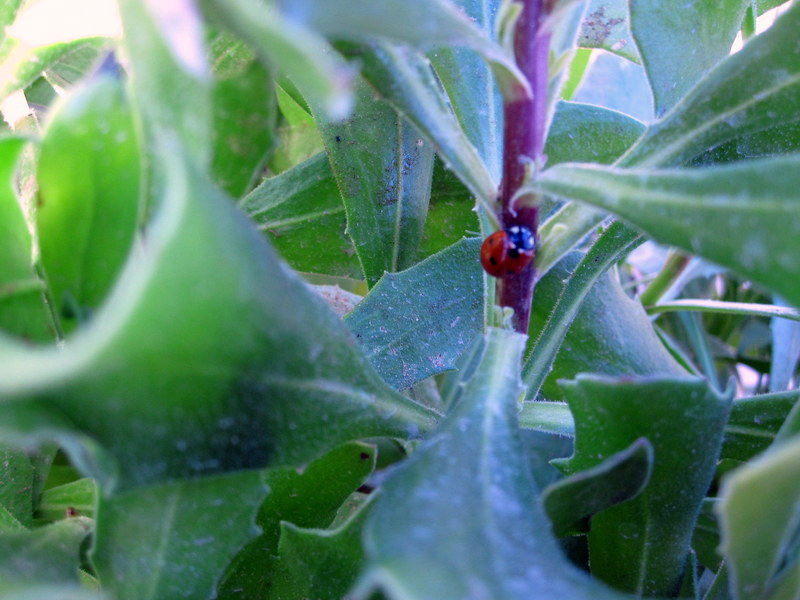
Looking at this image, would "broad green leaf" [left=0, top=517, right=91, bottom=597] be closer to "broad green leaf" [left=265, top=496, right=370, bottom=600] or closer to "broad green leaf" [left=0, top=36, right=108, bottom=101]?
"broad green leaf" [left=265, top=496, right=370, bottom=600]

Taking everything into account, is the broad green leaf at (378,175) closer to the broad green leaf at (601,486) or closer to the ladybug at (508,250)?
the ladybug at (508,250)

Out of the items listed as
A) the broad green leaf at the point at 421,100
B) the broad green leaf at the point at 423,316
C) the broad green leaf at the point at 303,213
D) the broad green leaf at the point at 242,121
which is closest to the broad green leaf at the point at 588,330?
the broad green leaf at the point at 423,316

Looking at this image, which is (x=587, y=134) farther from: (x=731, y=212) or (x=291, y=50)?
(x=291, y=50)

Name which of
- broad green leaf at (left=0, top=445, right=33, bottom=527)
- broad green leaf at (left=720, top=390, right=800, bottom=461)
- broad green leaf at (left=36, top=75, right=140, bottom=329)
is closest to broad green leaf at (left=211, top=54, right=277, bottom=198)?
broad green leaf at (left=36, top=75, right=140, bottom=329)

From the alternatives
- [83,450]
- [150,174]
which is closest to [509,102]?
[150,174]

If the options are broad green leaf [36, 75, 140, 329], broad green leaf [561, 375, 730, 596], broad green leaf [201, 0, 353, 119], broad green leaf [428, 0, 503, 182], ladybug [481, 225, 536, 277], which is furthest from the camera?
broad green leaf [428, 0, 503, 182]

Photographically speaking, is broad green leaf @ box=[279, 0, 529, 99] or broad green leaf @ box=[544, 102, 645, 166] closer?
→ broad green leaf @ box=[279, 0, 529, 99]

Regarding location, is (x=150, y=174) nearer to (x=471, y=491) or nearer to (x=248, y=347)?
(x=248, y=347)
